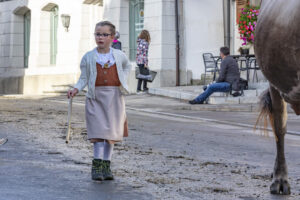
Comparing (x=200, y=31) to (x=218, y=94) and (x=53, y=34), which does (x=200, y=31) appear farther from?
(x=53, y=34)

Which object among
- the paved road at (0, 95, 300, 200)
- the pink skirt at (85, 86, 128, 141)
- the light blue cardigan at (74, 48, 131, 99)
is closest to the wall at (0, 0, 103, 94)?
the paved road at (0, 95, 300, 200)

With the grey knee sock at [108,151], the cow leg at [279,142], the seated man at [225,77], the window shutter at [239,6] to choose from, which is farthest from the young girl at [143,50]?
the cow leg at [279,142]

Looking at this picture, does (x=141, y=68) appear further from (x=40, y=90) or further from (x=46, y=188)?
(x=46, y=188)

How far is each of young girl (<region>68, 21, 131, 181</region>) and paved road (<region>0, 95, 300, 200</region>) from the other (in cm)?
35

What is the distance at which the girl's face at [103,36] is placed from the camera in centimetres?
659

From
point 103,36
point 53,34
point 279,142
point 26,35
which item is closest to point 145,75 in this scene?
point 53,34

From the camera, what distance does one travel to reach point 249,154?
8336 mm

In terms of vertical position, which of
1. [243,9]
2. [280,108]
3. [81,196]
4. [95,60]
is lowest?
[81,196]

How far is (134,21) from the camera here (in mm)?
25500

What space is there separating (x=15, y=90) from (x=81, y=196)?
87.3 ft

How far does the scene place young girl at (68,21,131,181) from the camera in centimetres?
655

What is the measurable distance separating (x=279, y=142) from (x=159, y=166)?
1526mm

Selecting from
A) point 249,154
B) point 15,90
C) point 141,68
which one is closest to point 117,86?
point 249,154

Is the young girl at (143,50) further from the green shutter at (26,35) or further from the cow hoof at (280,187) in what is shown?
the cow hoof at (280,187)
